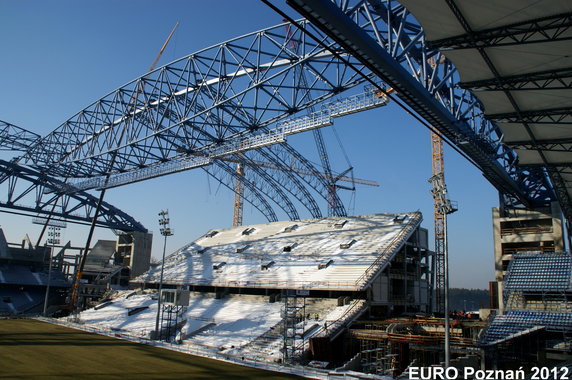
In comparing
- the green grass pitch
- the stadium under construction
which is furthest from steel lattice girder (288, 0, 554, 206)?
the green grass pitch

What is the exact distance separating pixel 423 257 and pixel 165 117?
95.7 feet

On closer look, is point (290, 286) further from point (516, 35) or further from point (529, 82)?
point (516, 35)

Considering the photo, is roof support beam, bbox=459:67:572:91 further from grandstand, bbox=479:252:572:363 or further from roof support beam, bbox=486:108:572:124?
grandstand, bbox=479:252:572:363

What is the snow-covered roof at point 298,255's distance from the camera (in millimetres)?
38562

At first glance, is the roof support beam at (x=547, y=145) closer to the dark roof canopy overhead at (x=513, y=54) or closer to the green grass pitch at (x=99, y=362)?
the dark roof canopy overhead at (x=513, y=54)

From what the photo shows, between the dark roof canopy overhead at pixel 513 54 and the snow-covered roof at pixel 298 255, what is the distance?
1858 centimetres

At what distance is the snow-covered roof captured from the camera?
127 feet

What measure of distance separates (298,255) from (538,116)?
28910 millimetres

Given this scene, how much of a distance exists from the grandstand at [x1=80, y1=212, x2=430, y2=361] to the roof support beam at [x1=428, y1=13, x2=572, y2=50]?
18602 millimetres

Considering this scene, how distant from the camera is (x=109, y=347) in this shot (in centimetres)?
2914

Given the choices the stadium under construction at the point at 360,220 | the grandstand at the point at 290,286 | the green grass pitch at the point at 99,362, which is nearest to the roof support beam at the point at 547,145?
the stadium under construction at the point at 360,220

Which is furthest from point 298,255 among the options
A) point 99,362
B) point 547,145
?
point 547,145

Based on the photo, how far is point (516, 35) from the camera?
1466 cm

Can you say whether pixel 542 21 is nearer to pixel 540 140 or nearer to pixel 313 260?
pixel 540 140
